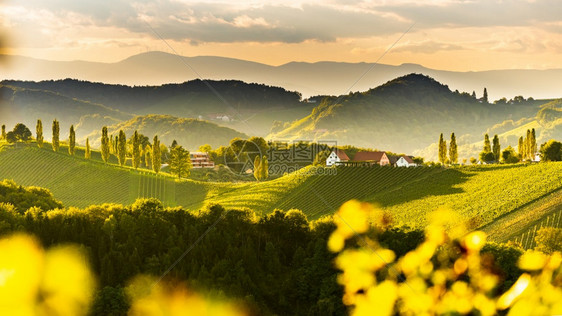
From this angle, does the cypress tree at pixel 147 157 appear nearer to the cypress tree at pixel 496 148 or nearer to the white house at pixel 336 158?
the white house at pixel 336 158

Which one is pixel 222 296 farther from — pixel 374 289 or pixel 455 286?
pixel 455 286

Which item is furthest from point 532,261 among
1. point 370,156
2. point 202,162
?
point 202,162

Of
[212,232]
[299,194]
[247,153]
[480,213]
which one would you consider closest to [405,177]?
[299,194]

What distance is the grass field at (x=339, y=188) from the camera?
6668cm

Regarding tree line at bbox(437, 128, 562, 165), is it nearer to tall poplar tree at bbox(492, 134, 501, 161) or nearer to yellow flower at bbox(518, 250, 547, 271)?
tall poplar tree at bbox(492, 134, 501, 161)

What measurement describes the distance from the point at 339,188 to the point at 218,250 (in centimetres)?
4190

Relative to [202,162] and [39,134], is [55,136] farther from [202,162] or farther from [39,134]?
[202,162]

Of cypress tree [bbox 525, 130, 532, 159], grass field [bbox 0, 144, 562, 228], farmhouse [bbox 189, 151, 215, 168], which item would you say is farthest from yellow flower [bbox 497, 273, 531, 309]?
farmhouse [bbox 189, 151, 215, 168]

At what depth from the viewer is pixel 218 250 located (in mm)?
47312

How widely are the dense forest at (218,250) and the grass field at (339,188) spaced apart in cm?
1908

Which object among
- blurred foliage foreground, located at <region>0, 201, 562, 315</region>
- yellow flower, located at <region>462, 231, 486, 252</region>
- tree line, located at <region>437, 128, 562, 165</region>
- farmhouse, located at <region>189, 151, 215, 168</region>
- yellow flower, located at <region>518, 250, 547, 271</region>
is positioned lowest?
blurred foliage foreground, located at <region>0, 201, 562, 315</region>

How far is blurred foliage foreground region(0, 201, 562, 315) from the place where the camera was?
4044 centimetres

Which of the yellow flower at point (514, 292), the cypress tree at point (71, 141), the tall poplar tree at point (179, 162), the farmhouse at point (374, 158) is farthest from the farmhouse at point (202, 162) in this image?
the yellow flower at point (514, 292)

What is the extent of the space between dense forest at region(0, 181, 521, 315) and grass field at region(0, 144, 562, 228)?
62.6ft
